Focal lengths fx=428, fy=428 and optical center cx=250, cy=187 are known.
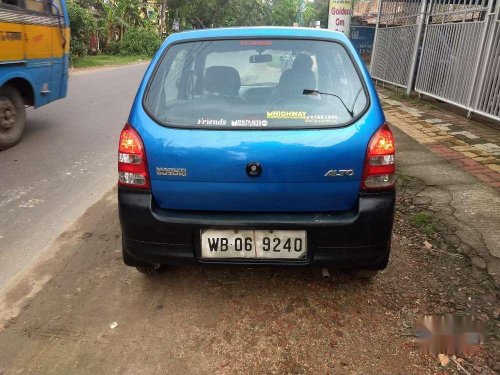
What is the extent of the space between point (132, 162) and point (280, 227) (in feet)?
2.92

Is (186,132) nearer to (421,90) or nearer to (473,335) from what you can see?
(473,335)

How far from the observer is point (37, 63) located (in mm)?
6215

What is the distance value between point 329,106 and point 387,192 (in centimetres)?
57

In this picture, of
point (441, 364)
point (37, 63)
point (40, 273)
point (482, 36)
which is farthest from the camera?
point (482, 36)

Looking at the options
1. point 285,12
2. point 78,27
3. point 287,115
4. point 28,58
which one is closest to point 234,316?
point 287,115

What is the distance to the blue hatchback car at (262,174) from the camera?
2268 mm

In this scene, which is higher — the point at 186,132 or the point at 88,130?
the point at 186,132

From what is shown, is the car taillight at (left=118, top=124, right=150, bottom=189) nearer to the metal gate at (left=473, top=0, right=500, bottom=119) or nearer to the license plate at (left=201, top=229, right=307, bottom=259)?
the license plate at (left=201, top=229, right=307, bottom=259)

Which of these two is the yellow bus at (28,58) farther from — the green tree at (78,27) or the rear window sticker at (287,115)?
the green tree at (78,27)

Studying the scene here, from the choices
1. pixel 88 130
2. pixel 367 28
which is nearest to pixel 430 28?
pixel 88 130

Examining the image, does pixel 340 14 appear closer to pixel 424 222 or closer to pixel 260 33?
pixel 424 222

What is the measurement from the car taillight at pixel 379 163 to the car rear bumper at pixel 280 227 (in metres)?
0.06

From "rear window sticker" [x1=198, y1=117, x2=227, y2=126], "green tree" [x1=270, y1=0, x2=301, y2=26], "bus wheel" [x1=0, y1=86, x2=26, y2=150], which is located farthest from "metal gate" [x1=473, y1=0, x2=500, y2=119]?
"green tree" [x1=270, y1=0, x2=301, y2=26]

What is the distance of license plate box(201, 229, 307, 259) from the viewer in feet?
7.66
